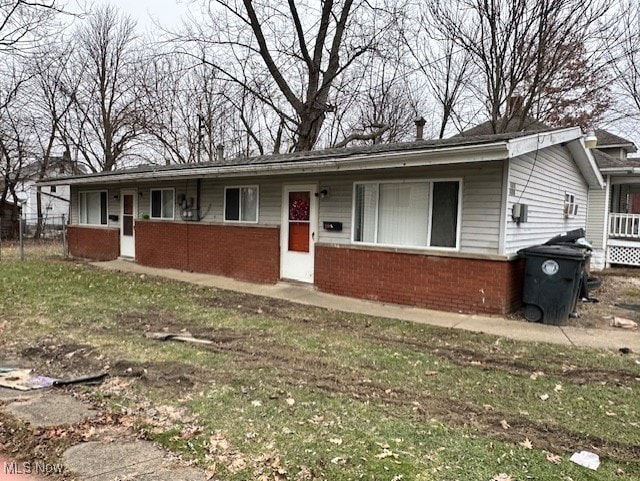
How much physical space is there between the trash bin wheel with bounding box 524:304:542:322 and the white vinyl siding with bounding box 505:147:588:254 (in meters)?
0.95

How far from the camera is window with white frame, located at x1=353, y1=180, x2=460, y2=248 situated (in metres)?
7.40

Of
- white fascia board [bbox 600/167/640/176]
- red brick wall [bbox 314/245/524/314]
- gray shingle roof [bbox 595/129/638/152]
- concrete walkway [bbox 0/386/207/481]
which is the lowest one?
concrete walkway [bbox 0/386/207/481]

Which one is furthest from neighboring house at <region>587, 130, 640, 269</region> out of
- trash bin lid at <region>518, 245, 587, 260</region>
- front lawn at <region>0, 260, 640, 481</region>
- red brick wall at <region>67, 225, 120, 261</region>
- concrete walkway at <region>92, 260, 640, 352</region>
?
red brick wall at <region>67, 225, 120, 261</region>

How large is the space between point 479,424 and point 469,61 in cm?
1588

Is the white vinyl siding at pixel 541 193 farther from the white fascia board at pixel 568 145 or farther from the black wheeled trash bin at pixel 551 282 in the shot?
the black wheeled trash bin at pixel 551 282

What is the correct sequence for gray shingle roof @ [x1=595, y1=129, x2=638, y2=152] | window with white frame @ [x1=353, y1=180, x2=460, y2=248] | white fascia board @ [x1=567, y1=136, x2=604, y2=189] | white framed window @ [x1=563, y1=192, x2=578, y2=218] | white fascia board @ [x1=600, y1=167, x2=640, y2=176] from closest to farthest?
window with white frame @ [x1=353, y1=180, x2=460, y2=248]
white fascia board @ [x1=567, y1=136, x2=604, y2=189]
white framed window @ [x1=563, y1=192, x2=578, y2=218]
white fascia board @ [x1=600, y1=167, x2=640, y2=176]
gray shingle roof @ [x1=595, y1=129, x2=638, y2=152]

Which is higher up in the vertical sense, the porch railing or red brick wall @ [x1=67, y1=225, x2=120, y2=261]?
the porch railing

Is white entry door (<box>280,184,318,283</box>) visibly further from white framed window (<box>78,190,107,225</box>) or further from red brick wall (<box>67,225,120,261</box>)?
white framed window (<box>78,190,107,225</box>)

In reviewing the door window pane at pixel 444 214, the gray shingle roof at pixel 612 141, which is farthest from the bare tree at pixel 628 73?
the door window pane at pixel 444 214

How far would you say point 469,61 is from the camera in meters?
16.3

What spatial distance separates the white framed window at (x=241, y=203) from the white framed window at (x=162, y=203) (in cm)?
222

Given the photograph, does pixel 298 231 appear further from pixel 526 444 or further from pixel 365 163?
pixel 526 444

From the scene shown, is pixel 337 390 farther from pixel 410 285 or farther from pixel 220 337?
pixel 410 285

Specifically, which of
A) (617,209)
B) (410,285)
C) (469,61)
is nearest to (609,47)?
(469,61)
